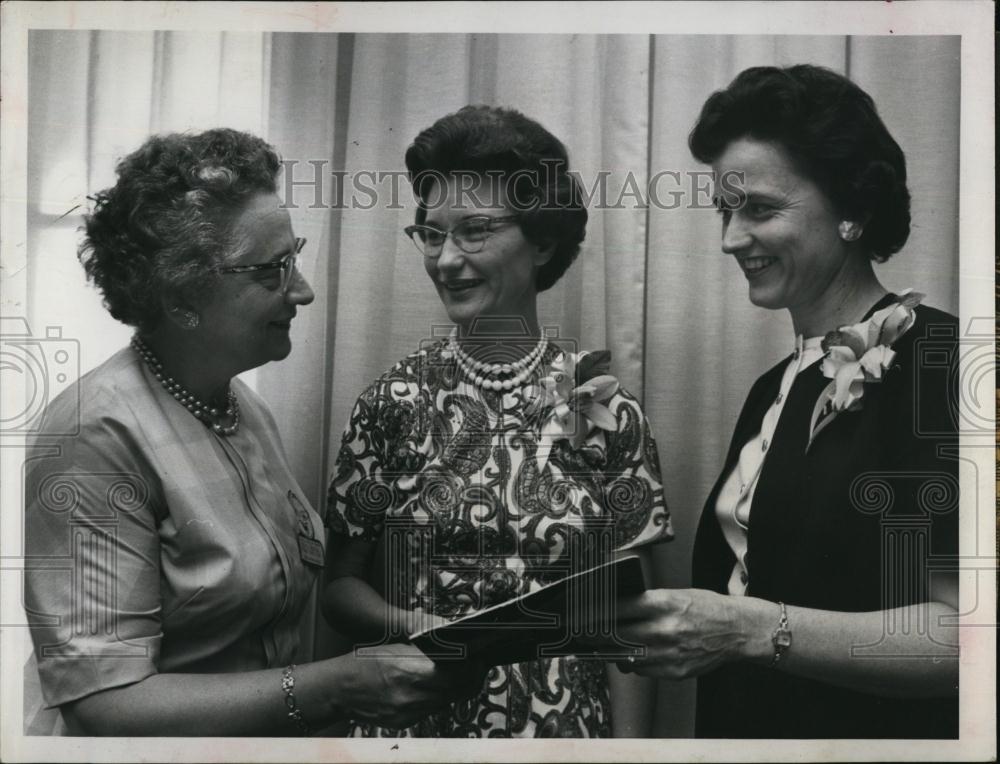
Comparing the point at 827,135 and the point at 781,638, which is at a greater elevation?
the point at 827,135

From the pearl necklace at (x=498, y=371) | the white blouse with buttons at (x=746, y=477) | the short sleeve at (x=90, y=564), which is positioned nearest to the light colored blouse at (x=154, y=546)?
the short sleeve at (x=90, y=564)

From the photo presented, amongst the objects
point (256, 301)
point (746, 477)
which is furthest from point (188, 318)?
point (746, 477)

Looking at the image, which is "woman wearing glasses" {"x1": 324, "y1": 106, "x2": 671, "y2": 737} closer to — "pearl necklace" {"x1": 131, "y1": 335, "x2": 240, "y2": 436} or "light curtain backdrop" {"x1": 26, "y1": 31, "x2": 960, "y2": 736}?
"light curtain backdrop" {"x1": 26, "y1": 31, "x2": 960, "y2": 736}

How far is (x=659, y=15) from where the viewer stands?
1.79m

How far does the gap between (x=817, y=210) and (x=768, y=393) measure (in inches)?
11.6

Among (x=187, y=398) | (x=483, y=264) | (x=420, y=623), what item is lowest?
(x=420, y=623)

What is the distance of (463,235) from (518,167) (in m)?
0.14

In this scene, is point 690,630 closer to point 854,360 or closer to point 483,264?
point 854,360

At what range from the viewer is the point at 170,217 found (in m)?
1.64

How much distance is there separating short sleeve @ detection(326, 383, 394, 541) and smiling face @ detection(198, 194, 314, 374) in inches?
6.4

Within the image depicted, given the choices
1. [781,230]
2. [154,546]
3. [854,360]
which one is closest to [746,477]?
[854,360]

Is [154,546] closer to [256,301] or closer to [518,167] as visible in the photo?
[256,301]

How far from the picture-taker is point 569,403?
1.71 meters

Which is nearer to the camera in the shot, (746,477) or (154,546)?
(154,546)
